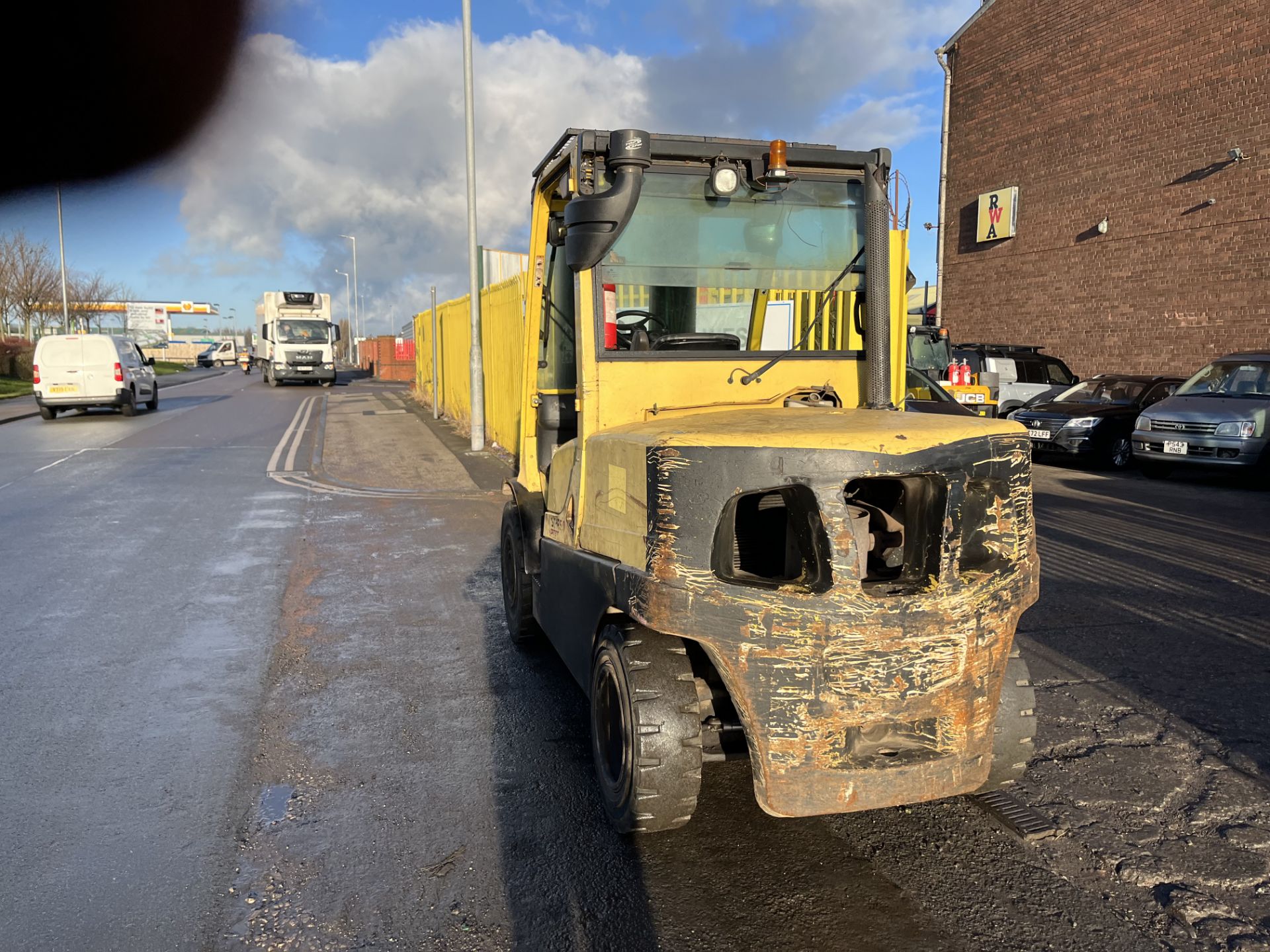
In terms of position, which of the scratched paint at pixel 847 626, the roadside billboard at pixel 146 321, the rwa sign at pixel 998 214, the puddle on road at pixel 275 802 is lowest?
the puddle on road at pixel 275 802

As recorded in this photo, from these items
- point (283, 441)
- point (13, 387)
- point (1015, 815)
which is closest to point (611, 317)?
point (1015, 815)

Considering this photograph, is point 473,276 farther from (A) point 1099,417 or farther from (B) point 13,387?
(B) point 13,387

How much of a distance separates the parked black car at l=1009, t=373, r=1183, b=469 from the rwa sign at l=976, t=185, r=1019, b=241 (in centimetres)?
757

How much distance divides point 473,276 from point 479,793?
44.9 ft

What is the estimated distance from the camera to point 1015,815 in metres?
3.65

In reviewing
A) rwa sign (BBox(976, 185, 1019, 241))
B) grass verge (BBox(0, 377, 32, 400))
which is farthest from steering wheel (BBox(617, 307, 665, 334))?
grass verge (BBox(0, 377, 32, 400))

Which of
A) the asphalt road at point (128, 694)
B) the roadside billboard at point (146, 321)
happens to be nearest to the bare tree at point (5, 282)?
the asphalt road at point (128, 694)

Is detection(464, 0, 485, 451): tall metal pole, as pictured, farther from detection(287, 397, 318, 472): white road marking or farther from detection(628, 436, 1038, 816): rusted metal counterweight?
detection(628, 436, 1038, 816): rusted metal counterweight

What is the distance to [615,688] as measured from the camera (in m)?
3.43

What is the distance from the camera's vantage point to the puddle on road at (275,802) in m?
3.67

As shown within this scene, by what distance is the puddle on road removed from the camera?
3.67m

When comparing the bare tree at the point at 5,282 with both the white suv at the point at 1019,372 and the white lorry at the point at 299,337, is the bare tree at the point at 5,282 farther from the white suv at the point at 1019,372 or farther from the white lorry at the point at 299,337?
the white suv at the point at 1019,372

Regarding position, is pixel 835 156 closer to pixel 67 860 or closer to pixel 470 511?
pixel 67 860

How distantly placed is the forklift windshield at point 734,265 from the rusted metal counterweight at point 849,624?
1.21 meters
